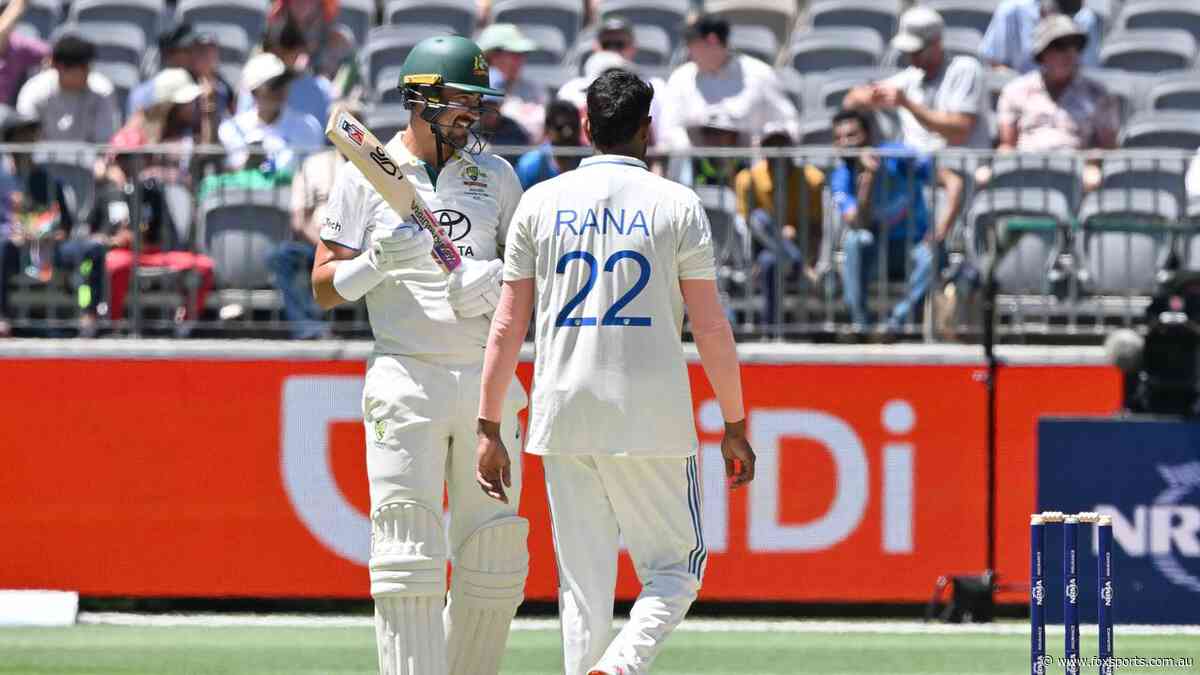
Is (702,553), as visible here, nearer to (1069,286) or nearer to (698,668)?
(698,668)

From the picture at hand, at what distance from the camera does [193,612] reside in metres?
11.3

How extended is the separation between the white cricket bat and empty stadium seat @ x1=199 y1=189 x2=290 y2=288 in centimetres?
465

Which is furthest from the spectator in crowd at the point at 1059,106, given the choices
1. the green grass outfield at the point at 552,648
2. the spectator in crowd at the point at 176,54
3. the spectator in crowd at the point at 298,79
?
the spectator in crowd at the point at 176,54

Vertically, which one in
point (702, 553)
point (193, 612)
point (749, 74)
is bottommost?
point (193, 612)

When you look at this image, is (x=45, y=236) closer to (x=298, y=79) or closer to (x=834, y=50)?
(x=298, y=79)

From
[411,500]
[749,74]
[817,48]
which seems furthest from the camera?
[817,48]

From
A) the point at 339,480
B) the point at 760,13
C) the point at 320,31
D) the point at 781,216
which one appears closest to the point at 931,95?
the point at 781,216

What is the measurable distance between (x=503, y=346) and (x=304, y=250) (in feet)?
16.6

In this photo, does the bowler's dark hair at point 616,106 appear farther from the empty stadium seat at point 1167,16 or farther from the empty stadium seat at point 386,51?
the empty stadium seat at point 1167,16

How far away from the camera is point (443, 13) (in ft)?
53.1

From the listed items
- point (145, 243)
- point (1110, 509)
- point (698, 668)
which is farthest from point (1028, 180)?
point (145, 243)

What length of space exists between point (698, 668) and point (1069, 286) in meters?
3.40

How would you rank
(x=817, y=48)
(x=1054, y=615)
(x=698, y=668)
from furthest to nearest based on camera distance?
(x=817, y=48)
(x=1054, y=615)
(x=698, y=668)

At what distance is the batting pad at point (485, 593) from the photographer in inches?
274
